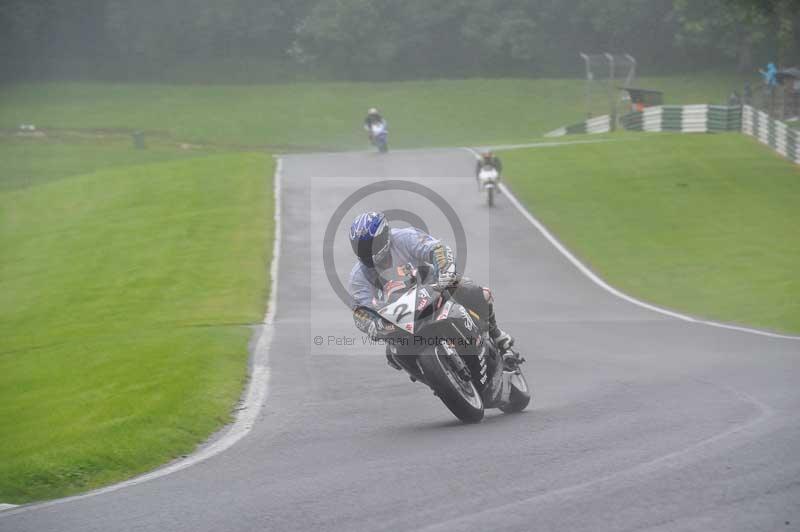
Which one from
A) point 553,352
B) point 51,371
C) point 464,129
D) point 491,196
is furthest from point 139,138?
point 553,352

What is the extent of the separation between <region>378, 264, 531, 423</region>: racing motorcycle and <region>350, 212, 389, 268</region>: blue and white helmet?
0.77 feet

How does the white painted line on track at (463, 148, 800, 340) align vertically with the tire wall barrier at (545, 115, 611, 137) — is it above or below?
below

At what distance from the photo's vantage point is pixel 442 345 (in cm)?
803

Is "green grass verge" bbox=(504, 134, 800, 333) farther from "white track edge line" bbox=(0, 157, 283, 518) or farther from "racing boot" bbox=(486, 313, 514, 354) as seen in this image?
"racing boot" bbox=(486, 313, 514, 354)

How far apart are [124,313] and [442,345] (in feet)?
43.9

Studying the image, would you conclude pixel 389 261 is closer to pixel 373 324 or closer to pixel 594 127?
pixel 373 324

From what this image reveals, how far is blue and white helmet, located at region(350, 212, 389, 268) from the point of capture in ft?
27.3

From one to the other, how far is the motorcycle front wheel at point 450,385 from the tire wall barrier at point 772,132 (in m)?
29.2

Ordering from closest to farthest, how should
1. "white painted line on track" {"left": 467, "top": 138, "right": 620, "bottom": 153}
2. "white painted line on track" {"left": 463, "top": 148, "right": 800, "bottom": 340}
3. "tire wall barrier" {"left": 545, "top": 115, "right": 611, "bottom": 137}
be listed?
"white painted line on track" {"left": 463, "top": 148, "right": 800, "bottom": 340} < "white painted line on track" {"left": 467, "top": 138, "right": 620, "bottom": 153} < "tire wall barrier" {"left": 545, "top": 115, "right": 611, "bottom": 137}

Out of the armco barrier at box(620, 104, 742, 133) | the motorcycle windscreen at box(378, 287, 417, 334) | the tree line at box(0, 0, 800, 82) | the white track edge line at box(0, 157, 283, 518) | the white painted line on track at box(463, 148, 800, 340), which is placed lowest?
the white painted line on track at box(463, 148, 800, 340)

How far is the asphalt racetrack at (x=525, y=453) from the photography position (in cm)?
571

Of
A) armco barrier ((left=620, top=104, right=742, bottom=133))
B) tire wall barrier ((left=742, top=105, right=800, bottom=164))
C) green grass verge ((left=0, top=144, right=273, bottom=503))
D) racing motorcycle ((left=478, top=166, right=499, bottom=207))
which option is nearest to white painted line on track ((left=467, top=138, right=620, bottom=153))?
tire wall barrier ((left=742, top=105, right=800, bottom=164))

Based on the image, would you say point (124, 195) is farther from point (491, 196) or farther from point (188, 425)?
point (188, 425)

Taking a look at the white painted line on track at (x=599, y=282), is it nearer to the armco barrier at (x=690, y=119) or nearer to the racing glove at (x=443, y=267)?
the racing glove at (x=443, y=267)
